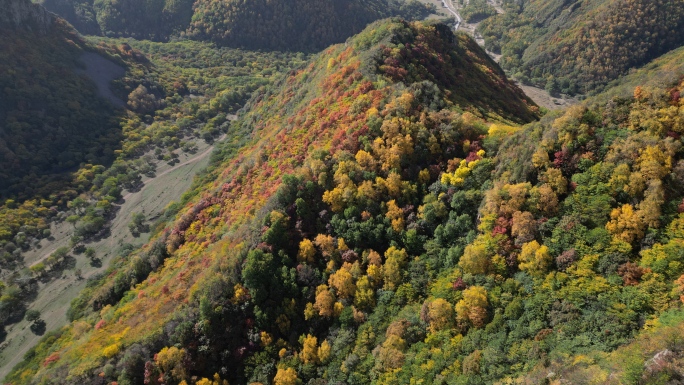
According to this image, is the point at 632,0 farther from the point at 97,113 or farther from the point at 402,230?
the point at 97,113

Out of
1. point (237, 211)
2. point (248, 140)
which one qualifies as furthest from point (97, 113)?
point (237, 211)

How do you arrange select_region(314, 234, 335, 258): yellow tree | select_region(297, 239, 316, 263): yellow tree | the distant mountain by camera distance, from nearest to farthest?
select_region(314, 234, 335, 258): yellow tree → select_region(297, 239, 316, 263): yellow tree → the distant mountain

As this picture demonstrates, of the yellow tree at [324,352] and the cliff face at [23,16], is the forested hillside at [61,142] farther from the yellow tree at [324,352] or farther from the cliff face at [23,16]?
the yellow tree at [324,352]

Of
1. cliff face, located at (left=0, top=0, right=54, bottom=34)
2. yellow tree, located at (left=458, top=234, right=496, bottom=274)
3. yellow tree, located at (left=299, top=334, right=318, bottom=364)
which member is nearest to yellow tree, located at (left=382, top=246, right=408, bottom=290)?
yellow tree, located at (left=458, top=234, right=496, bottom=274)

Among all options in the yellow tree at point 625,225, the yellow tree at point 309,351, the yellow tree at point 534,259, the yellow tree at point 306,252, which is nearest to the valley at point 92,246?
the yellow tree at point 306,252

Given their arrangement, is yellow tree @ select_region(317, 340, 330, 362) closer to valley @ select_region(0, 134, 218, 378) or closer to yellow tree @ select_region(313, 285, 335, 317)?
yellow tree @ select_region(313, 285, 335, 317)

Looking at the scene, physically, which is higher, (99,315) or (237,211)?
(237,211)

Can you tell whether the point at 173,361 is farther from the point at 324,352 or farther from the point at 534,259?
the point at 534,259

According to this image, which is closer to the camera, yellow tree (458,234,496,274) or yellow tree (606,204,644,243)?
yellow tree (606,204,644,243)
